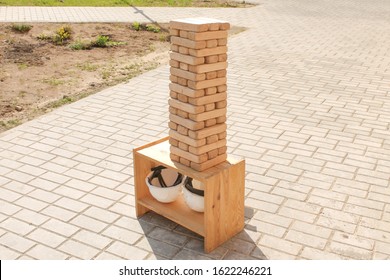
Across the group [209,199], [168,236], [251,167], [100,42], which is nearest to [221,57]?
[209,199]

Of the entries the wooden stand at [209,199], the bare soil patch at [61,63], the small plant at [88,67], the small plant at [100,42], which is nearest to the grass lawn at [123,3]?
the bare soil patch at [61,63]

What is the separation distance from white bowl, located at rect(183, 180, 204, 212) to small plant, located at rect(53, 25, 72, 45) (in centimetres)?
832

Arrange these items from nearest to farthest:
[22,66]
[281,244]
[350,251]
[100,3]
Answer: [350,251], [281,244], [22,66], [100,3]

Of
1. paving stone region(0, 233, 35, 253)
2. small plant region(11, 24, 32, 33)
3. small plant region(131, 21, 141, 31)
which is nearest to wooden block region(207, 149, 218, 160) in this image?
paving stone region(0, 233, 35, 253)

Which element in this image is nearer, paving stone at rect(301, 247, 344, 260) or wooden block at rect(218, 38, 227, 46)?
wooden block at rect(218, 38, 227, 46)

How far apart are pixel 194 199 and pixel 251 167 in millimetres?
1636

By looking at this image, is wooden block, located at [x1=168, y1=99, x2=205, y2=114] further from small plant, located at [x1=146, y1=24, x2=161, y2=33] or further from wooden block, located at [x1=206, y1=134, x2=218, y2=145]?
small plant, located at [x1=146, y1=24, x2=161, y2=33]

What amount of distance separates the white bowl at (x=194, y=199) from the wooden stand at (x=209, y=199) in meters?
0.10

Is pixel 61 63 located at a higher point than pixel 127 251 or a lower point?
higher

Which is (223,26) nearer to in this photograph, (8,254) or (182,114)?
(182,114)

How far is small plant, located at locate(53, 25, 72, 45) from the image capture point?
11883 mm

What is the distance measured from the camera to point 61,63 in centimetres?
1030

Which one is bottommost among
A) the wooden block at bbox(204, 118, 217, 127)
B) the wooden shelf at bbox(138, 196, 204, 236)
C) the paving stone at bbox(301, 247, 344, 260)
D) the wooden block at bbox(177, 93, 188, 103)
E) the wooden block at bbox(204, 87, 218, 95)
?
the paving stone at bbox(301, 247, 344, 260)

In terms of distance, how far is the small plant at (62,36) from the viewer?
11.9 m
